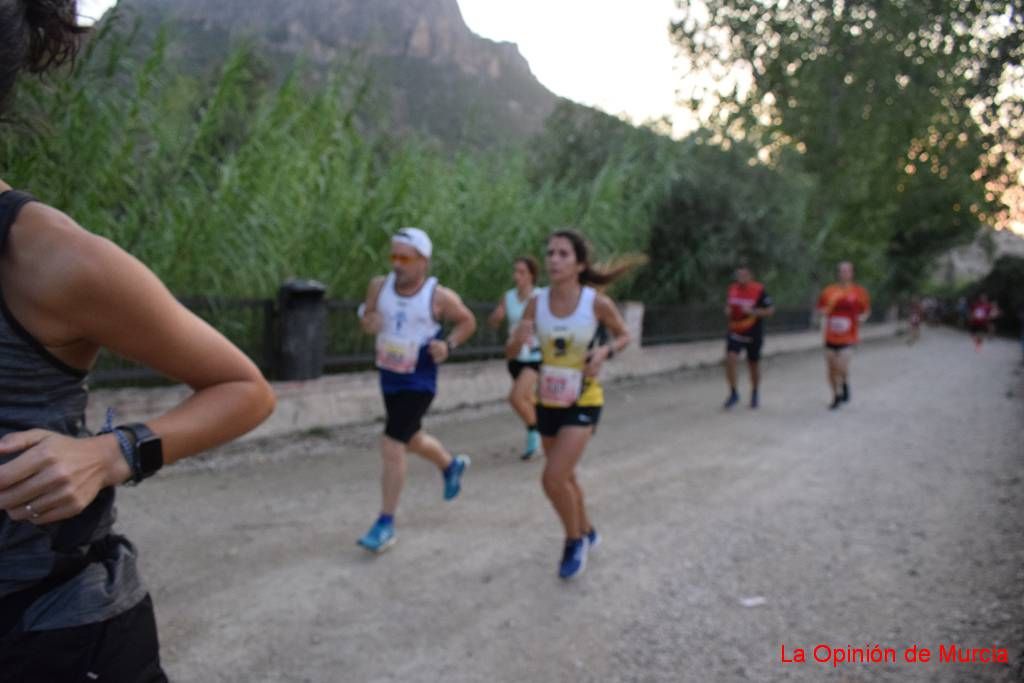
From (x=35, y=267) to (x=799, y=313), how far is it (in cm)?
2509

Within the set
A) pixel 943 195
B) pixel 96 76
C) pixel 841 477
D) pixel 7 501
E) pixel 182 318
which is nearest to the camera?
pixel 7 501

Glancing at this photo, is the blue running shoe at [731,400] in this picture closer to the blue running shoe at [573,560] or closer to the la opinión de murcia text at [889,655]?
the blue running shoe at [573,560]

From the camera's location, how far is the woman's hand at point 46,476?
112 cm

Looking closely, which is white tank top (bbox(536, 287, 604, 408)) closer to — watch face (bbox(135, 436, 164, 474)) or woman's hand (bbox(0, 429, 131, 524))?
watch face (bbox(135, 436, 164, 474))

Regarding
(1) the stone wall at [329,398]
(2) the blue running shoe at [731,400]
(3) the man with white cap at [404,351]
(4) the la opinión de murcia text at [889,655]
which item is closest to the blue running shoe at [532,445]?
(1) the stone wall at [329,398]

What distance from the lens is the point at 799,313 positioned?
24.3 meters

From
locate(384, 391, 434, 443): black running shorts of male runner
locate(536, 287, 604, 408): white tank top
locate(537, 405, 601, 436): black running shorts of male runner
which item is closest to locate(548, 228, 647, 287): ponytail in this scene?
locate(536, 287, 604, 408): white tank top

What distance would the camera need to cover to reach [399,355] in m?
4.65

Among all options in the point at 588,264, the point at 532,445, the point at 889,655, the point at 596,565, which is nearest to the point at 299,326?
the point at 532,445

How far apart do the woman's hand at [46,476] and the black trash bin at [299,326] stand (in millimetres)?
5946

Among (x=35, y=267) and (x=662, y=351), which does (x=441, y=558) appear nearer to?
(x=35, y=267)

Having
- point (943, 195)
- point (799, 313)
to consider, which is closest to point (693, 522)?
point (799, 313)

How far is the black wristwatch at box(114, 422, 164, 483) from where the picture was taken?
4.19ft

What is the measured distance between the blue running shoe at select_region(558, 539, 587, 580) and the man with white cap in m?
1.02
